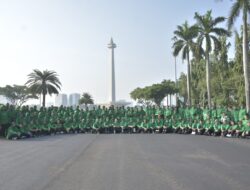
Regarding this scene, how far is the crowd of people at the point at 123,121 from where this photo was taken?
843 inches

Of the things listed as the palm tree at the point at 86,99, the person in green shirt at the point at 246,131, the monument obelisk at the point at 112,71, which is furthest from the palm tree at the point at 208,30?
the palm tree at the point at 86,99

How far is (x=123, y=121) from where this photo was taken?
84.9 ft

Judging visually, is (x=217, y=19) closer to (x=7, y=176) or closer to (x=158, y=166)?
(x=158, y=166)

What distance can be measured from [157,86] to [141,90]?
5.15 meters

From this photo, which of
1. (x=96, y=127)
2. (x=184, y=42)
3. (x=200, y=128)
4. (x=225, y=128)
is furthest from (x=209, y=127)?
(x=184, y=42)

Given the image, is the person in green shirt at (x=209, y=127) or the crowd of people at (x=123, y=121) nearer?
the crowd of people at (x=123, y=121)

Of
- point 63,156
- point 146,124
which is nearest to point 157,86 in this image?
point 146,124

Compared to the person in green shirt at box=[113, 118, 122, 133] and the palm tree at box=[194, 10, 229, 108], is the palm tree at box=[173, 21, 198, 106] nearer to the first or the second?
the palm tree at box=[194, 10, 229, 108]

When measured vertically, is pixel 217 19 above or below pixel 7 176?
above

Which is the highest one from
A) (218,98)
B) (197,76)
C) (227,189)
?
(197,76)

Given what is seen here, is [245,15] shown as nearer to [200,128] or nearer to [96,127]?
[200,128]

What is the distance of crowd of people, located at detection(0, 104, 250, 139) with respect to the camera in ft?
70.2

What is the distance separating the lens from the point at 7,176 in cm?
871

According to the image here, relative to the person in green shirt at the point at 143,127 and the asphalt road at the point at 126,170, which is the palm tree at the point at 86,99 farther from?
the asphalt road at the point at 126,170
